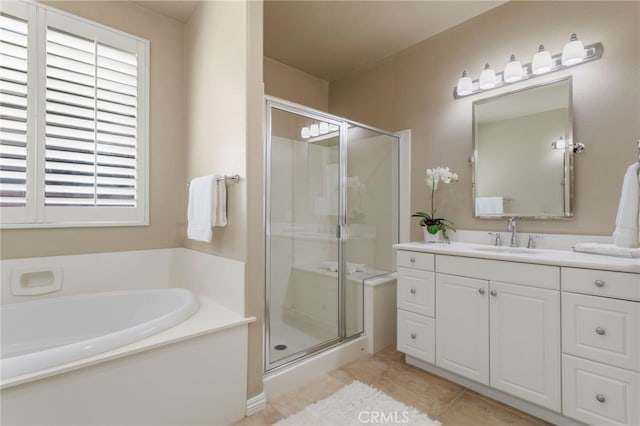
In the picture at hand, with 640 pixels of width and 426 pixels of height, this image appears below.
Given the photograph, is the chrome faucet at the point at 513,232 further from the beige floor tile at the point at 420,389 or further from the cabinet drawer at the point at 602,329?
the beige floor tile at the point at 420,389

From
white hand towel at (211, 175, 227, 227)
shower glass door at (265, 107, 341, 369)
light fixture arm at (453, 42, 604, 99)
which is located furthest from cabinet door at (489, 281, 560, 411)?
white hand towel at (211, 175, 227, 227)

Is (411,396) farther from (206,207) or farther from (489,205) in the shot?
(206,207)

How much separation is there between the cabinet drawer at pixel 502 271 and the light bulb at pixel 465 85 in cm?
128

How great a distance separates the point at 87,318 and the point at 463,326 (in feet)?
7.67

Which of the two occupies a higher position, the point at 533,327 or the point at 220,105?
the point at 220,105

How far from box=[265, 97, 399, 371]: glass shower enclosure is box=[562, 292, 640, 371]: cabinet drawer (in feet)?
4.41

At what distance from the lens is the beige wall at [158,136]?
2.04 meters

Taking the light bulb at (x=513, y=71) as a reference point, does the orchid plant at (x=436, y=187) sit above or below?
below

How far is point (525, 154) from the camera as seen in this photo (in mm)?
2098

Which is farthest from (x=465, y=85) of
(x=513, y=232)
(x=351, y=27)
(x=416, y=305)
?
(x=416, y=305)

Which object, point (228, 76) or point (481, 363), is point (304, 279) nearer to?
point (481, 363)

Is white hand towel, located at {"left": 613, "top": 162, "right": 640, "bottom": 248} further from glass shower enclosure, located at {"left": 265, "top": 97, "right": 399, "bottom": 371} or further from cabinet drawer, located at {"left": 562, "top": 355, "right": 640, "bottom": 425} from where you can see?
glass shower enclosure, located at {"left": 265, "top": 97, "right": 399, "bottom": 371}

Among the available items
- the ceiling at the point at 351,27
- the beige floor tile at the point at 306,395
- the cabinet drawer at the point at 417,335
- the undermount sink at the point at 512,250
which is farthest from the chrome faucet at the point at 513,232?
the ceiling at the point at 351,27

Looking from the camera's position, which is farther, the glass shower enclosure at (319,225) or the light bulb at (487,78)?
the light bulb at (487,78)
